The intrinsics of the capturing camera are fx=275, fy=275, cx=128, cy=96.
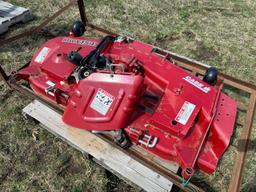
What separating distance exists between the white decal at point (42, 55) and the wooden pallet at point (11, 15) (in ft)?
6.02

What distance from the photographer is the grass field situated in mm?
3092

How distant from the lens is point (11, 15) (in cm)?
511

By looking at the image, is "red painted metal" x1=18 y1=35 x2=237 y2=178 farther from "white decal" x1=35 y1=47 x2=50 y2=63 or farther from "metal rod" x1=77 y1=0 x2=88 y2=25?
"metal rod" x1=77 y1=0 x2=88 y2=25

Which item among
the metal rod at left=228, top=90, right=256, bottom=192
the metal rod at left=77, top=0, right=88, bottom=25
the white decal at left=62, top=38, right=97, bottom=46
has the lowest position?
the metal rod at left=228, top=90, right=256, bottom=192

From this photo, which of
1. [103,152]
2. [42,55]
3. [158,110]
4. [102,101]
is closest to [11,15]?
[42,55]

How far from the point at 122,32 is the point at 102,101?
2532mm

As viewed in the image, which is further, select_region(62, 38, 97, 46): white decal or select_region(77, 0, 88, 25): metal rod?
select_region(77, 0, 88, 25): metal rod

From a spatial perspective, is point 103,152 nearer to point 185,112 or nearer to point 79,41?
point 185,112

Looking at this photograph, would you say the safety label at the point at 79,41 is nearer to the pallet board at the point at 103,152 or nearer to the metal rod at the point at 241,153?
the pallet board at the point at 103,152

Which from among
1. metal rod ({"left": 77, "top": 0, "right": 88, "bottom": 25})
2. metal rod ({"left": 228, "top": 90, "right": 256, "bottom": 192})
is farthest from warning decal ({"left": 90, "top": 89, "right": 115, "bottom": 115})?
metal rod ({"left": 77, "top": 0, "right": 88, "bottom": 25})

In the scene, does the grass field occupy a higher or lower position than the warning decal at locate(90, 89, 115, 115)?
lower

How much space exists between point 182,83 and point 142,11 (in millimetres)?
3038

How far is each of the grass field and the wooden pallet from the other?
14cm

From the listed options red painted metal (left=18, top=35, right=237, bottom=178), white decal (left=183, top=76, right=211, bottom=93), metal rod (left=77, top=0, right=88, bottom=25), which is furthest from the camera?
metal rod (left=77, top=0, right=88, bottom=25)
